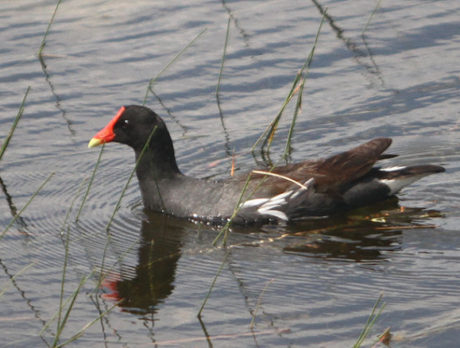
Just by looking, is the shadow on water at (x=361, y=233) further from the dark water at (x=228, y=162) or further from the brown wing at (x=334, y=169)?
the brown wing at (x=334, y=169)

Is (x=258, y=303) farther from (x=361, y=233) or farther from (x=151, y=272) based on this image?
(x=361, y=233)

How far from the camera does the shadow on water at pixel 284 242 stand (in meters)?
6.46

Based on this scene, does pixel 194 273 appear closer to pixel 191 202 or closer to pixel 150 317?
pixel 150 317

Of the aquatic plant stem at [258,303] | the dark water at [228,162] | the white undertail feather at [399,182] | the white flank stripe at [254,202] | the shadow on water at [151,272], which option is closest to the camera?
the aquatic plant stem at [258,303]

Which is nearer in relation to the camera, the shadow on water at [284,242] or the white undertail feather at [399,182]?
the shadow on water at [284,242]

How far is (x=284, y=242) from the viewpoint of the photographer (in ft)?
23.8

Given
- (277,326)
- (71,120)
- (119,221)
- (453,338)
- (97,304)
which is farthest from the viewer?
(71,120)

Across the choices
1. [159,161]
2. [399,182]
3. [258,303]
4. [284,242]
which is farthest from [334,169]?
[258,303]

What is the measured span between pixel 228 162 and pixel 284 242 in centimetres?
173

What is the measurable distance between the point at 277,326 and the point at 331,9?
6.88m

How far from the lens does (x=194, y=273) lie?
666 cm

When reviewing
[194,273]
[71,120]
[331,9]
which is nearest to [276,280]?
[194,273]

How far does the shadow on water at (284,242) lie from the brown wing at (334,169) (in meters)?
0.29

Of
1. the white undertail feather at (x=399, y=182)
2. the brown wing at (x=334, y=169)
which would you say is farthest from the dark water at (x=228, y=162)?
the brown wing at (x=334, y=169)
